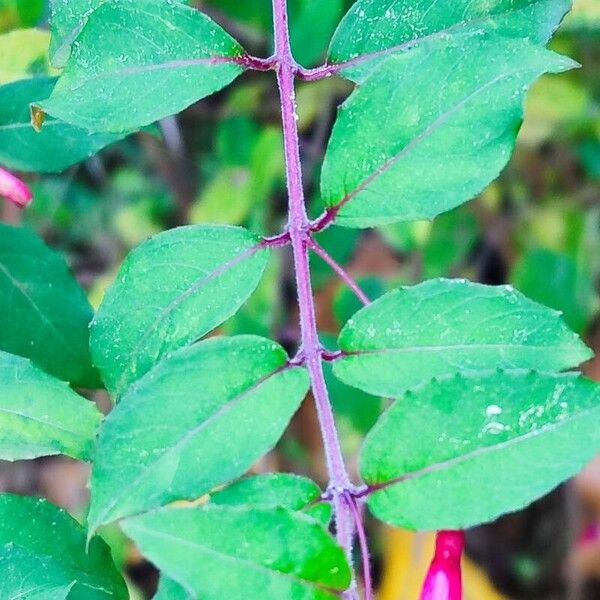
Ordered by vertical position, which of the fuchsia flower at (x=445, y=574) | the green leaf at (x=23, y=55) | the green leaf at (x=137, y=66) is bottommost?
the fuchsia flower at (x=445, y=574)

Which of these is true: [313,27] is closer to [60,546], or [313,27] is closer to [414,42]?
[414,42]

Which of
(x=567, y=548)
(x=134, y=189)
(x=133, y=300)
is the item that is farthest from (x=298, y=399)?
(x=567, y=548)

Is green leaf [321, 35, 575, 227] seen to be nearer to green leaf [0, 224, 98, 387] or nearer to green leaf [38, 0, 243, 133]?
green leaf [38, 0, 243, 133]

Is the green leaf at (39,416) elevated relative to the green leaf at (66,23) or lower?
lower

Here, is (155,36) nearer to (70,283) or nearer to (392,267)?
(70,283)

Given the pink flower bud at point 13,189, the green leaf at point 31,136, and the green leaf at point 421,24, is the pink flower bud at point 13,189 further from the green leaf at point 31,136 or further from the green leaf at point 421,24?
the green leaf at point 421,24

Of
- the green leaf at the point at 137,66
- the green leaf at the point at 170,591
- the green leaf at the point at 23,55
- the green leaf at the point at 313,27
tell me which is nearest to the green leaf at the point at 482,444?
the green leaf at the point at 170,591
